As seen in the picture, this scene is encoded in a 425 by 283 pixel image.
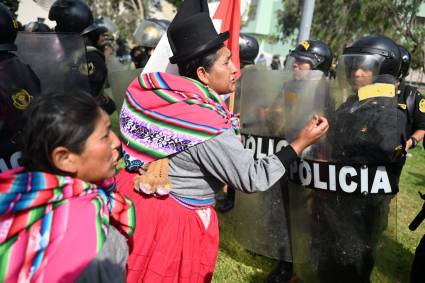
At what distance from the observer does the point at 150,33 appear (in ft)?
19.7

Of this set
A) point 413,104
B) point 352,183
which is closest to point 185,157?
point 352,183

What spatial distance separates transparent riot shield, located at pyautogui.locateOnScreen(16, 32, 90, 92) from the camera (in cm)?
292

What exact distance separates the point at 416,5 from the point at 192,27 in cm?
2340

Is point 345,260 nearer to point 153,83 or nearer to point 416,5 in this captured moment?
point 153,83

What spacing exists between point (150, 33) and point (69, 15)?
5.80 feet

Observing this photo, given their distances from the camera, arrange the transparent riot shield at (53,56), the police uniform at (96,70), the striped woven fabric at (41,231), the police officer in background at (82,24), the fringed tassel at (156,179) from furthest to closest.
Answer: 1. the police officer in background at (82,24)
2. the police uniform at (96,70)
3. the transparent riot shield at (53,56)
4. the fringed tassel at (156,179)
5. the striped woven fabric at (41,231)

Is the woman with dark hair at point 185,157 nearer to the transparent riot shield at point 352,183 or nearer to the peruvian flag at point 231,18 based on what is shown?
the transparent riot shield at point 352,183

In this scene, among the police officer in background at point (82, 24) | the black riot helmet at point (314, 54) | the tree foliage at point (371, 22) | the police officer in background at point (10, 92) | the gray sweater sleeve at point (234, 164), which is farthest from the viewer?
the tree foliage at point (371, 22)

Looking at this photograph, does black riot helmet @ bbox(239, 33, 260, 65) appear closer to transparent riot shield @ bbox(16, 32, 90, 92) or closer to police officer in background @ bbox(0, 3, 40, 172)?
transparent riot shield @ bbox(16, 32, 90, 92)

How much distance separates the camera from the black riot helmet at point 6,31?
8.01ft

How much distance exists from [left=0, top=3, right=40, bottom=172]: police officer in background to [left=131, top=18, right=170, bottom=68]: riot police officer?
113 inches

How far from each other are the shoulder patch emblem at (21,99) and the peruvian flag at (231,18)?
1632 millimetres

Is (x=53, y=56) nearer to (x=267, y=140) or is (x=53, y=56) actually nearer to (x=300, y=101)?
(x=267, y=140)

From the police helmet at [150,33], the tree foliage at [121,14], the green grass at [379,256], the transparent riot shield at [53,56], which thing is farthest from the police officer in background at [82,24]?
the tree foliage at [121,14]
